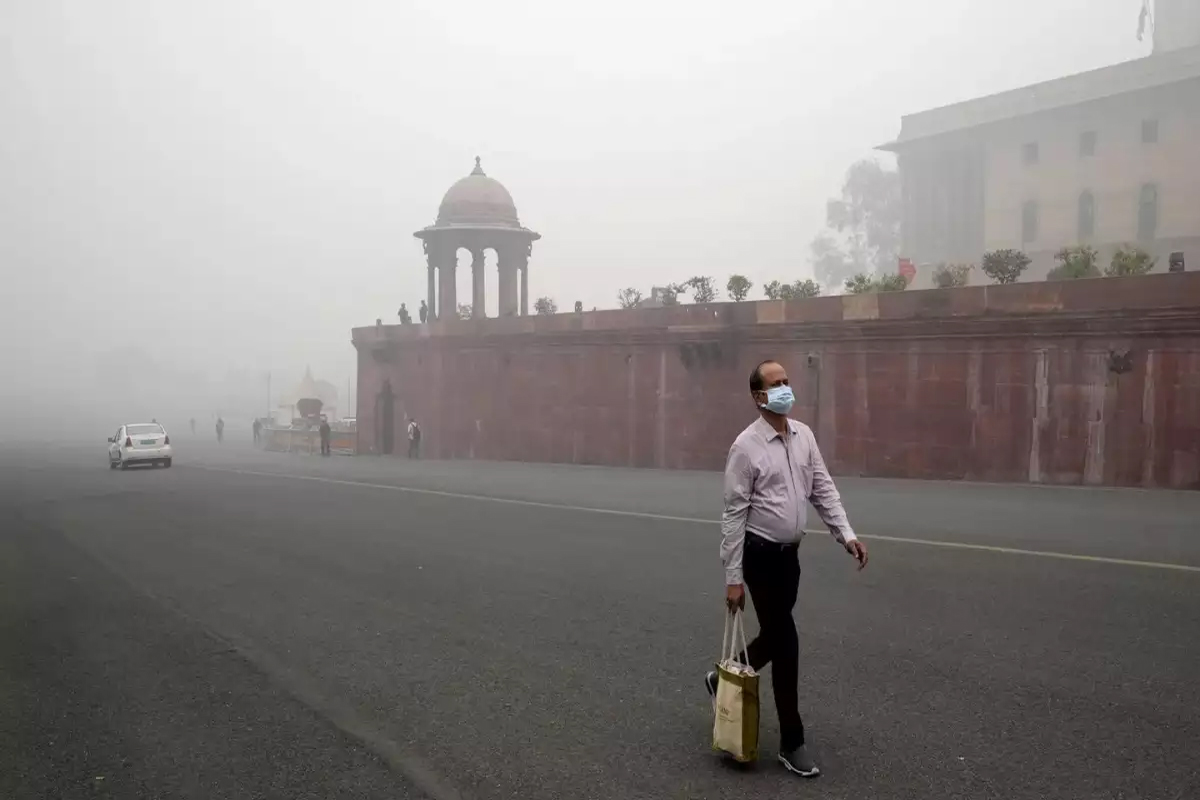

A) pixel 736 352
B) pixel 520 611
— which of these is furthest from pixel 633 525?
pixel 736 352

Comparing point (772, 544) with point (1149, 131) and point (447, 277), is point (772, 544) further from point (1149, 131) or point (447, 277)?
point (1149, 131)

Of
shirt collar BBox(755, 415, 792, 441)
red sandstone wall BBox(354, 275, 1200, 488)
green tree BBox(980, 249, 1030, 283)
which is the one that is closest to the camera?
shirt collar BBox(755, 415, 792, 441)

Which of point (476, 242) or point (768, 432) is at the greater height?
point (476, 242)

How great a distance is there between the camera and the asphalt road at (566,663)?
426 centimetres

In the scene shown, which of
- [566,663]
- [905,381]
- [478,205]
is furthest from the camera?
[478,205]

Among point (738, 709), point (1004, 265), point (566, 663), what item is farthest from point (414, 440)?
point (738, 709)

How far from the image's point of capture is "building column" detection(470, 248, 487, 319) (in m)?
39.0

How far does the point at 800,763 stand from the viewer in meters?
4.18

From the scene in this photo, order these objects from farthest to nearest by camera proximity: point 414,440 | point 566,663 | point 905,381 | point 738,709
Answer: point 414,440 → point 905,381 → point 566,663 → point 738,709

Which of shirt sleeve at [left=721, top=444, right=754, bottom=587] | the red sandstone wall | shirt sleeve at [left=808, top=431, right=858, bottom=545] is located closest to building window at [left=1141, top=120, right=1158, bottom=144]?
the red sandstone wall

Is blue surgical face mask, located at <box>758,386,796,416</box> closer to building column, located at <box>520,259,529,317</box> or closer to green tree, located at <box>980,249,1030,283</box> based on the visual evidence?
green tree, located at <box>980,249,1030,283</box>

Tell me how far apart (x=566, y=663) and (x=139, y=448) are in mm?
26480

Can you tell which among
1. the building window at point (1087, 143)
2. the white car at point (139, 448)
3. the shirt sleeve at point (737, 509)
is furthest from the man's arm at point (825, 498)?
the building window at point (1087, 143)

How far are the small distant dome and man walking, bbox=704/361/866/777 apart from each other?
35.8m
